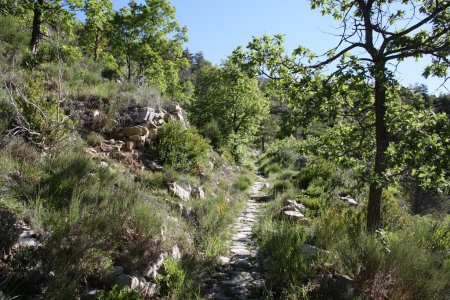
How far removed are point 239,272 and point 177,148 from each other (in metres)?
4.25

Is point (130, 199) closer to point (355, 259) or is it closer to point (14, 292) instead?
point (14, 292)

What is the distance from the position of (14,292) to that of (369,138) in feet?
19.4

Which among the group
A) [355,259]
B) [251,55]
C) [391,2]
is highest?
[391,2]

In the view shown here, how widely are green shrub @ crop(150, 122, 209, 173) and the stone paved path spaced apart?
2.17 m

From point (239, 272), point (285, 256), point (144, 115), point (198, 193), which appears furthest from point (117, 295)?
point (144, 115)

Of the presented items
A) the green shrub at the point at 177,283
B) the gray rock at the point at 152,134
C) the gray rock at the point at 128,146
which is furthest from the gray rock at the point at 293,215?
the gray rock at the point at 128,146

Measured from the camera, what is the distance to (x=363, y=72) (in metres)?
4.51

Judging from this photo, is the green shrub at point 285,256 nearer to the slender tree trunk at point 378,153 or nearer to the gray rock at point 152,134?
the slender tree trunk at point 378,153

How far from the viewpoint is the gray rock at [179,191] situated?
25.0ft

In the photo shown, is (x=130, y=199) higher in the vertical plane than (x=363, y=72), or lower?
lower

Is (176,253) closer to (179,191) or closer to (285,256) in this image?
(285,256)

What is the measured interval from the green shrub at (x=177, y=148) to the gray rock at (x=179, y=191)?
30.0 inches

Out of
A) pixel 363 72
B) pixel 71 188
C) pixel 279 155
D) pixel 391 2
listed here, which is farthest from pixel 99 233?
pixel 279 155

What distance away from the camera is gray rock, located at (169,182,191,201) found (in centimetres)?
762
